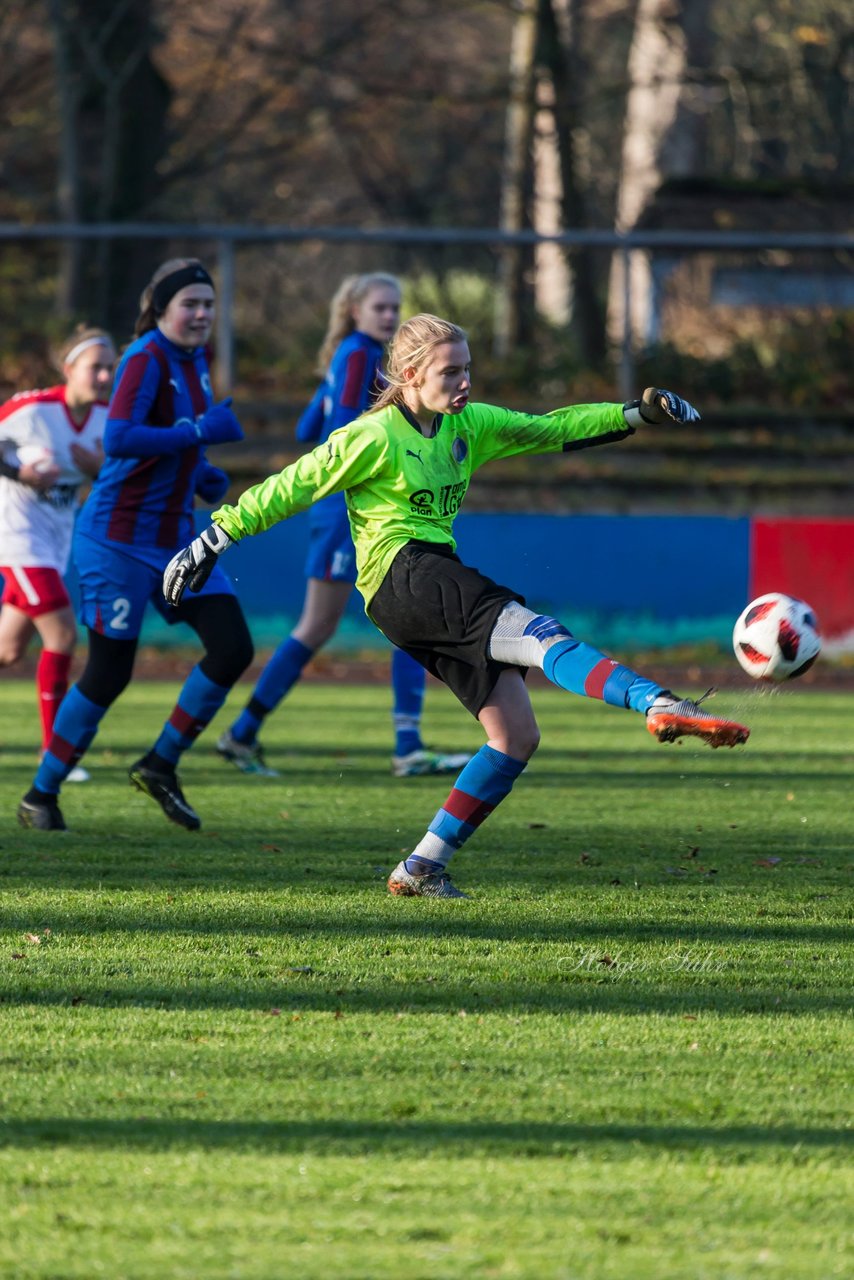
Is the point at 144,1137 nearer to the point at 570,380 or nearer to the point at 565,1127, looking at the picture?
the point at 565,1127

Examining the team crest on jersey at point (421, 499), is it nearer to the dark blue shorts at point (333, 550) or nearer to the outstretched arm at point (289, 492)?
the outstretched arm at point (289, 492)

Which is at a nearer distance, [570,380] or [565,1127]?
[565,1127]

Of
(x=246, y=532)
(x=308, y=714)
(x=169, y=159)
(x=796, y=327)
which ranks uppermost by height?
(x=169, y=159)

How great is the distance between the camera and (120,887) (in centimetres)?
604

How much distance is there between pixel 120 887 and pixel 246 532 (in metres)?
1.29

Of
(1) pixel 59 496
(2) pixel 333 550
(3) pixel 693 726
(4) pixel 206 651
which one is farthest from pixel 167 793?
(3) pixel 693 726

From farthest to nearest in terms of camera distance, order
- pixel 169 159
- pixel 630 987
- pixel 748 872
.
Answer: pixel 169 159, pixel 748 872, pixel 630 987

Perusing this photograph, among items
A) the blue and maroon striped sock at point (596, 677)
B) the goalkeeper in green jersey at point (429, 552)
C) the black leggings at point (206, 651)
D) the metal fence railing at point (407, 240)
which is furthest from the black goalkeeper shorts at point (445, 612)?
the metal fence railing at point (407, 240)

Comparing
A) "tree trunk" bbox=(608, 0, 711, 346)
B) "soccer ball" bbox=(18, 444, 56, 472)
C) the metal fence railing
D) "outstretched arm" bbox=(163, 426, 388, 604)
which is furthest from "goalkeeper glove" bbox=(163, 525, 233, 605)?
"tree trunk" bbox=(608, 0, 711, 346)

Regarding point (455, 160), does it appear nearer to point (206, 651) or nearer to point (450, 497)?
point (206, 651)

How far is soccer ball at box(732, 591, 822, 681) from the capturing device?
5.52 m

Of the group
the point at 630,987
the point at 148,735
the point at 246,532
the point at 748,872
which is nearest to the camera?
the point at 630,987

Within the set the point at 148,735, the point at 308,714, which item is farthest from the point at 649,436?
the point at 148,735

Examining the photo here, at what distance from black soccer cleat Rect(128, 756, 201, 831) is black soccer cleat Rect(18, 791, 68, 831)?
1.05ft
